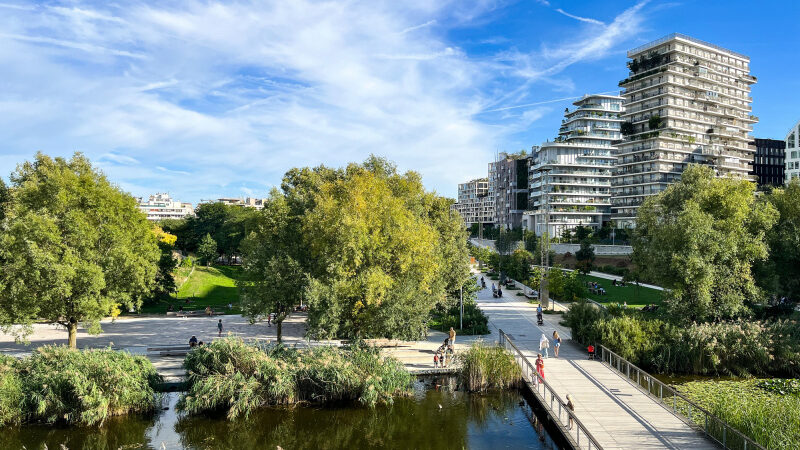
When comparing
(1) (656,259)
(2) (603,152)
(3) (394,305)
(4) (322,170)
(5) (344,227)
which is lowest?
(3) (394,305)

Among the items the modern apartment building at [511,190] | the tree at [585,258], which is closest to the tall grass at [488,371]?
the tree at [585,258]

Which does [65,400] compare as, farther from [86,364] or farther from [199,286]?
[199,286]

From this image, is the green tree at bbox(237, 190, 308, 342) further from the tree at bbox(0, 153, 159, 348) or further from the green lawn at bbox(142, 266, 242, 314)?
the green lawn at bbox(142, 266, 242, 314)

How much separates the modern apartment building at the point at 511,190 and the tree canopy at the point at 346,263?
364ft

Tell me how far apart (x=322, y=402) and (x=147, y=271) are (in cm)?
1328

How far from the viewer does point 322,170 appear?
108 feet

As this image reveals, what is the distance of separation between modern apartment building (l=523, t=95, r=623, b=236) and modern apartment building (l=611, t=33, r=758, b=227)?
487 centimetres

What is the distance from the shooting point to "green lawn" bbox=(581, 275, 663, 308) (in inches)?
1684

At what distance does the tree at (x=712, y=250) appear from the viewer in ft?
85.1

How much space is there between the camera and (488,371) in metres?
22.6

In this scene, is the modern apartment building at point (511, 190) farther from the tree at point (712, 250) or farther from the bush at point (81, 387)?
the bush at point (81, 387)

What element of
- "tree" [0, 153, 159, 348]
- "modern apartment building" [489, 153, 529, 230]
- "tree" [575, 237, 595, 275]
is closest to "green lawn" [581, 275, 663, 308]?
"tree" [575, 237, 595, 275]

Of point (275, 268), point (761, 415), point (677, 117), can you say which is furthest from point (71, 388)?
point (677, 117)

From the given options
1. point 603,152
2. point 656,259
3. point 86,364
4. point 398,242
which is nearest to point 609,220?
point 603,152
